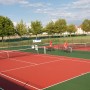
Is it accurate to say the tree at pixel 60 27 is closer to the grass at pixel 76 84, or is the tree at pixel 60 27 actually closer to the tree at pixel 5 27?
the tree at pixel 5 27

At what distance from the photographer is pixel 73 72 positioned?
15.6 m

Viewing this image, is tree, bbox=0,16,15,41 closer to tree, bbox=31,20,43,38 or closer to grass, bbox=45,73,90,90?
tree, bbox=31,20,43,38

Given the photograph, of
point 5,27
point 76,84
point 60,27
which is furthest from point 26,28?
point 76,84

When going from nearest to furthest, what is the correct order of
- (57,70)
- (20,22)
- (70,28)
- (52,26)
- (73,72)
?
(73,72)
(57,70)
(20,22)
(52,26)
(70,28)

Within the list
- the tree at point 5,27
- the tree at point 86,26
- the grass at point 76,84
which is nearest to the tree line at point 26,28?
the tree at point 5,27

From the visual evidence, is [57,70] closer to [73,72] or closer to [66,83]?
[73,72]

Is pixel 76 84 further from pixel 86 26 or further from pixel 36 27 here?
pixel 86 26

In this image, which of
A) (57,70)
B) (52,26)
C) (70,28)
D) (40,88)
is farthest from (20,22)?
(40,88)

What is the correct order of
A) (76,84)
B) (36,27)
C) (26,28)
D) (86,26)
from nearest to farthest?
1. (76,84)
2. (36,27)
3. (26,28)
4. (86,26)

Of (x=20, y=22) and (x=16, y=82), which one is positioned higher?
(x=20, y=22)

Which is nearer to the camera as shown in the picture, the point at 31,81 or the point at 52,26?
the point at 31,81

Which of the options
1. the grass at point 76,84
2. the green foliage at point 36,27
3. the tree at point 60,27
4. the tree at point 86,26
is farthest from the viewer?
the tree at point 86,26

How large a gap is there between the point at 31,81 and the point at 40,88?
1714 mm

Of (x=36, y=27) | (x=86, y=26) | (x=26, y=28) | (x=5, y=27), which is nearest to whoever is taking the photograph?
(x=5, y=27)
